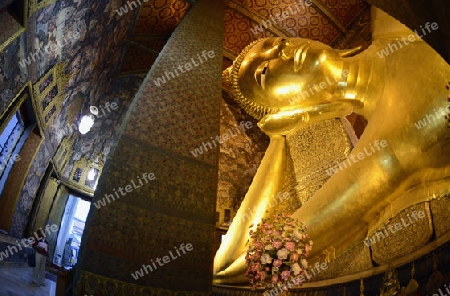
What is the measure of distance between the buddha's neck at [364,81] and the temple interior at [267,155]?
0.01 m

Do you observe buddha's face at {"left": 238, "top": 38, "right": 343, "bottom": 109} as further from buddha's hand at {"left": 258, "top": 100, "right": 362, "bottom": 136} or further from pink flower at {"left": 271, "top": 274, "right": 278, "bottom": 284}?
pink flower at {"left": 271, "top": 274, "right": 278, "bottom": 284}

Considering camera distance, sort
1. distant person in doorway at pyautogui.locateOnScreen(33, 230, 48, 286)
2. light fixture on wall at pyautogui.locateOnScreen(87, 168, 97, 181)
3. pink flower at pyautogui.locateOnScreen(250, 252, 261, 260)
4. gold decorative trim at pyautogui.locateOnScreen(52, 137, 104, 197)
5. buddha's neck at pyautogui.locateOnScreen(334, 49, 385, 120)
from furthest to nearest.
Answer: light fixture on wall at pyautogui.locateOnScreen(87, 168, 97, 181), gold decorative trim at pyautogui.locateOnScreen(52, 137, 104, 197), distant person in doorway at pyautogui.locateOnScreen(33, 230, 48, 286), buddha's neck at pyautogui.locateOnScreen(334, 49, 385, 120), pink flower at pyautogui.locateOnScreen(250, 252, 261, 260)

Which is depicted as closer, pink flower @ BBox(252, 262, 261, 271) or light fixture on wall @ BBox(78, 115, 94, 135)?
pink flower @ BBox(252, 262, 261, 271)

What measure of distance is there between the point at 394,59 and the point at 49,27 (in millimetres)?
4136

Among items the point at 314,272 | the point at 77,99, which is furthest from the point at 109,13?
the point at 314,272

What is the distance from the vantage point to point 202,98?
409 centimetres

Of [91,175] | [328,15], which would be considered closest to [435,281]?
[328,15]

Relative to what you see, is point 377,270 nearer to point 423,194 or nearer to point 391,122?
point 423,194

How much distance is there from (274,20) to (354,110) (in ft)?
10.7

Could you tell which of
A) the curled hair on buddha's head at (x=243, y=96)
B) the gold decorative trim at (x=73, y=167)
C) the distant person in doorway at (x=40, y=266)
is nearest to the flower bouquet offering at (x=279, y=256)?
the curled hair on buddha's head at (x=243, y=96)

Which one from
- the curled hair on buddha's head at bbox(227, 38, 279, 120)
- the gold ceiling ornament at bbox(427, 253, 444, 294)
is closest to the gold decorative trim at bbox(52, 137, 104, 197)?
the curled hair on buddha's head at bbox(227, 38, 279, 120)

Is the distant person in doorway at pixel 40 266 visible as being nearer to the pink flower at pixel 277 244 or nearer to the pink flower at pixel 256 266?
the pink flower at pixel 256 266

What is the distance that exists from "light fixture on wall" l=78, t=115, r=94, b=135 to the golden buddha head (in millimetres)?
4300

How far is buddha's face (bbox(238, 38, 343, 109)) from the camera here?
399 centimetres
